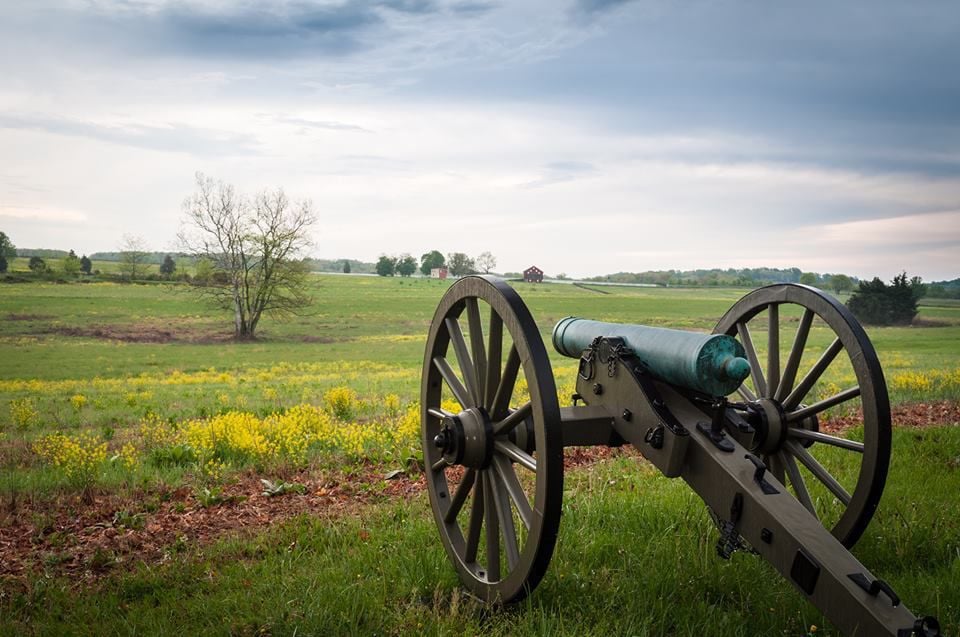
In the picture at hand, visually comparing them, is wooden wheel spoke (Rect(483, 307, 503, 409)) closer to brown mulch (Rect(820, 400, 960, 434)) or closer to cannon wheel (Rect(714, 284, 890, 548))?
cannon wheel (Rect(714, 284, 890, 548))

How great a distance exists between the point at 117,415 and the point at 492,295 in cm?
929

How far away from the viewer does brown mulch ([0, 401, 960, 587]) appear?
482cm

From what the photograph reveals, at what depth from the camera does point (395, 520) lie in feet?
17.3

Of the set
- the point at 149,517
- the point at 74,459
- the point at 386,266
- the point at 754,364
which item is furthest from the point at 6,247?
the point at 386,266

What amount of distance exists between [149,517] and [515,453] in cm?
362

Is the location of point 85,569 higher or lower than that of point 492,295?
lower

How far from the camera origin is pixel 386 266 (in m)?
37.6

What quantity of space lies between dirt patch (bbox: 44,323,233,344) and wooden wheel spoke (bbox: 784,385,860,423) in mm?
19090

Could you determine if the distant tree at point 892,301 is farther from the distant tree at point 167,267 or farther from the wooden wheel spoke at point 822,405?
the distant tree at point 167,267

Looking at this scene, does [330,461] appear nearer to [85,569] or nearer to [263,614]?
[85,569]

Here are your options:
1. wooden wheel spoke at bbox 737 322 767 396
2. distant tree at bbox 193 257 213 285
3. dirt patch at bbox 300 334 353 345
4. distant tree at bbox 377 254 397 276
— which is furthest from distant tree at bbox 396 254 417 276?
wooden wheel spoke at bbox 737 322 767 396

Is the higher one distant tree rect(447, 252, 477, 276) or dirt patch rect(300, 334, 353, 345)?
distant tree rect(447, 252, 477, 276)

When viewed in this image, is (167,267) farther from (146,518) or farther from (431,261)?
(146,518)

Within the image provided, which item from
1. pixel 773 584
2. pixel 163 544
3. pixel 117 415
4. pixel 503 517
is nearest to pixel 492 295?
pixel 503 517
